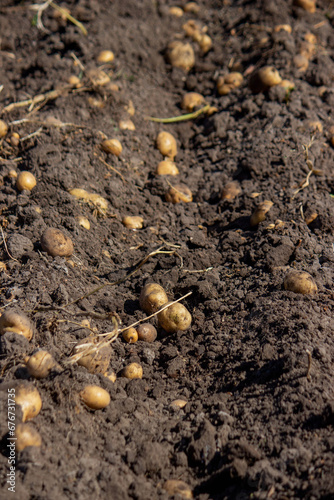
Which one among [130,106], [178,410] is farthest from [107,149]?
[178,410]

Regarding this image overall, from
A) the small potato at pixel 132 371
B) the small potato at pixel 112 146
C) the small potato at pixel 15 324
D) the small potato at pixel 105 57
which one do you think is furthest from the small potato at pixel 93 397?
the small potato at pixel 105 57

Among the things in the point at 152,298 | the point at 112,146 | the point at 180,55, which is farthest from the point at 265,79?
the point at 152,298

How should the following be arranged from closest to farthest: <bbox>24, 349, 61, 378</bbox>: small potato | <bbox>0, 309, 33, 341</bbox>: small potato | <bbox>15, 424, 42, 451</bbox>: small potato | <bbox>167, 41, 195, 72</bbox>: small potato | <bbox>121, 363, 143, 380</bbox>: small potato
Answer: <bbox>15, 424, 42, 451</bbox>: small potato < <bbox>24, 349, 61, 378</bbox>: small potato < <bbox>0, 309, 33, 341</bbox>: small potato < <bbox>121, 363, 143, 380</bbox>: small potato < <bbox>167, 41, 195, 72</bbox>: small potato

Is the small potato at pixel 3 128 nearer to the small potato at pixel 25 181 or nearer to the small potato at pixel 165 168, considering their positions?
the small potato at pixel 25 181

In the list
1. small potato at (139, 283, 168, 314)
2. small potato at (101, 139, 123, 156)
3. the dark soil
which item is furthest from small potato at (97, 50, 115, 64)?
small potato at (139, 283, 168, 314)

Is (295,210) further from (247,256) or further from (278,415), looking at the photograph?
(278,415)

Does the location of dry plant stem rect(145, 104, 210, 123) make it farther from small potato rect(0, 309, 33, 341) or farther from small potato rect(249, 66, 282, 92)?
small potato rect(0, 309, 33, 341)

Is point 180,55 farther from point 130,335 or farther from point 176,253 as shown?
point 130,335
